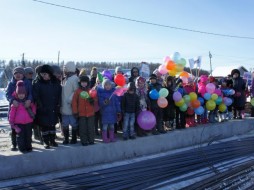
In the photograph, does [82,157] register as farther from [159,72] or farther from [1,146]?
[159,72]

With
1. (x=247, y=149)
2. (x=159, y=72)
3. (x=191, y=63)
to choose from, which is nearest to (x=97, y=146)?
(x=159, y=72)

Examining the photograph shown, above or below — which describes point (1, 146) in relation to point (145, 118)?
below

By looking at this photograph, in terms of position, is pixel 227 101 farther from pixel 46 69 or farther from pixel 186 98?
pixel 46 69

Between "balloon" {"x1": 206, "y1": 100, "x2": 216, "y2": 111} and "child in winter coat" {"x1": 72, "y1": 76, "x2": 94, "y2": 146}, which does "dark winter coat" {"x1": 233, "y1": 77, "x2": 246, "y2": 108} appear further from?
"child in winter coat" {"x1": 72, "y1": 76, "x2": 94, "y2": 146}

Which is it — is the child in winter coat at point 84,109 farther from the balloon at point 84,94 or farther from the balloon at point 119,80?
the balloon at point 119,80

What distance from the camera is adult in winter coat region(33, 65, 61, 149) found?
6629 mm

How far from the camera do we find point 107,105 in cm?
727

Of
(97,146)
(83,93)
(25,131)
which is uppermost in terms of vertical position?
(83,93)

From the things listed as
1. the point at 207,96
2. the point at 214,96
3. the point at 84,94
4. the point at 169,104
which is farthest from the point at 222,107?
the point at 84,94

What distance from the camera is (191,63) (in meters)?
11.1

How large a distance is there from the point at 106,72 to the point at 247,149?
14.4 feet

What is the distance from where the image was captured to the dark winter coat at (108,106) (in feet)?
23.7

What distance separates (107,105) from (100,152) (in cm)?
107

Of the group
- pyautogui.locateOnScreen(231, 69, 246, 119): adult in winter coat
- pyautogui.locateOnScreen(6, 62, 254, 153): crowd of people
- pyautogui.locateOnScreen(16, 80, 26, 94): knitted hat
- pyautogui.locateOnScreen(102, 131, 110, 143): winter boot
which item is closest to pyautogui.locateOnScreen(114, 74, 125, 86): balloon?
pyautogui.locateOnScreen(6, 62, 254, 153): crowd of people
